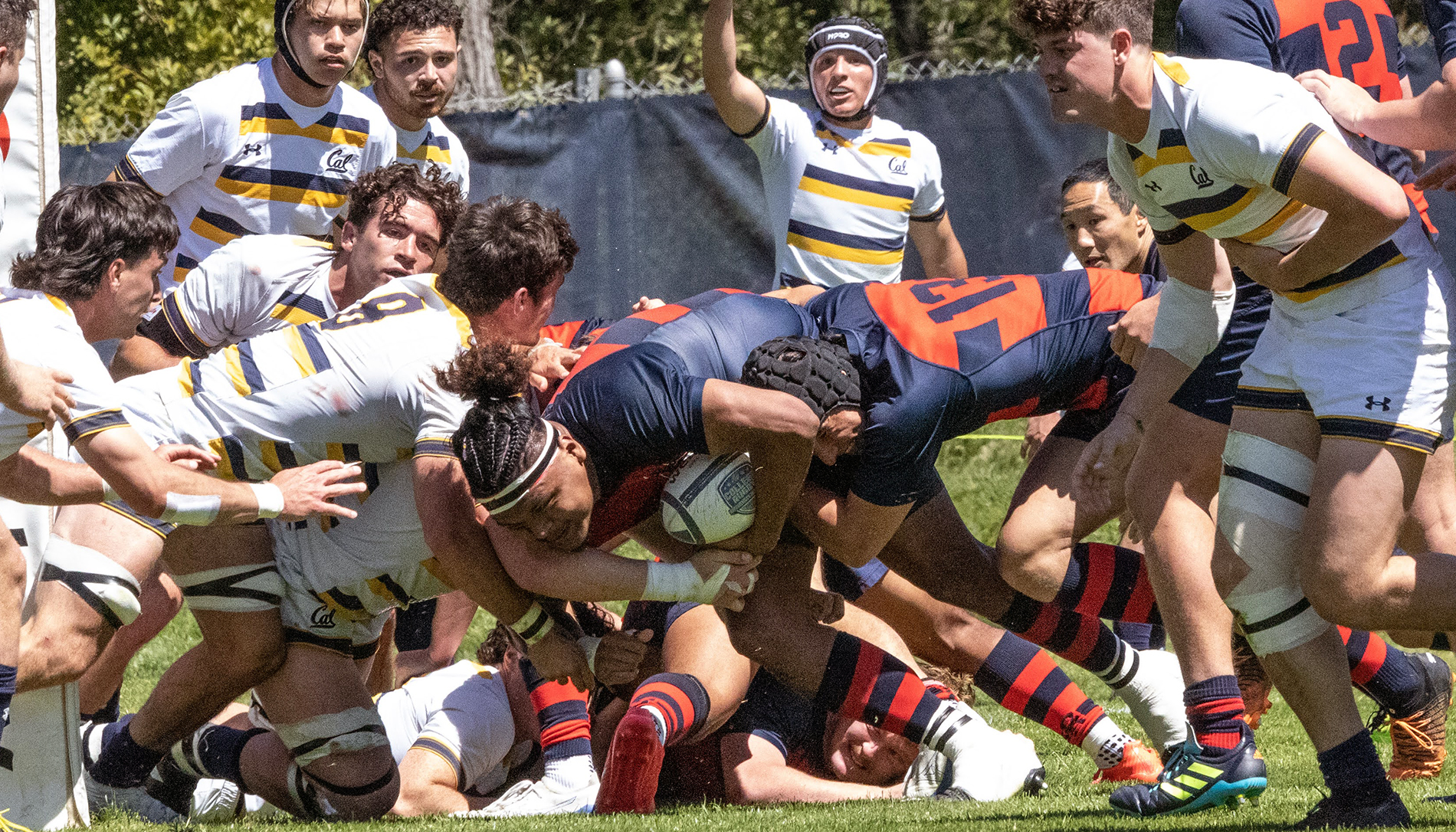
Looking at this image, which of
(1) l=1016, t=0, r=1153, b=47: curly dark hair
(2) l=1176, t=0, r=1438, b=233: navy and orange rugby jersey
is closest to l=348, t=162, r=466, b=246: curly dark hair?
(1) l=1016, t=0, r=1153, b=47: curly dark hair

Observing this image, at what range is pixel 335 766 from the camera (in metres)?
4.45

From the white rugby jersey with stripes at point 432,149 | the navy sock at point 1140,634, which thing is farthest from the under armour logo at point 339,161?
the navy sock at point 1140,634

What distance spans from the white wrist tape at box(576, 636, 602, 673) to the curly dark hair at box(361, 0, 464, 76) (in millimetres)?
2666

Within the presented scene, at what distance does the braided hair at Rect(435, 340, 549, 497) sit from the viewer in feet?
12.3

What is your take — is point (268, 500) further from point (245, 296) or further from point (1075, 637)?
point (1075, 637)

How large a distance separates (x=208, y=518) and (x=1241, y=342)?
9.13ft

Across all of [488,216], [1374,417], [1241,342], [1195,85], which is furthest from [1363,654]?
[488,216]

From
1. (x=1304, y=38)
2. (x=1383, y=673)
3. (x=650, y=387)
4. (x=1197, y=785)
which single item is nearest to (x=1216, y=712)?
(x=1197, y=785)

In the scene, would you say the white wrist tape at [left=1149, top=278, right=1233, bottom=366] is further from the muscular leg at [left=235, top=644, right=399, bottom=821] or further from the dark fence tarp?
the dark fence tarp

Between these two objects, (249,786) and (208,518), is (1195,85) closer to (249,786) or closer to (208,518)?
(208,518)

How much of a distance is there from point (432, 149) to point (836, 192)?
63.5 inches

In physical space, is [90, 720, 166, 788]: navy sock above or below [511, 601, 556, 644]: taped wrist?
below

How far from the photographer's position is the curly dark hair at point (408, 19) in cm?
594

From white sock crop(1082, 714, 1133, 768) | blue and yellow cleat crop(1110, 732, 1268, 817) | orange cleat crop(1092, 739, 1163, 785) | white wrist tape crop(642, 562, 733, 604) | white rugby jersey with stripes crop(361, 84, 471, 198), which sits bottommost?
orange cleat crop(1092, 739, 1163, 785)
